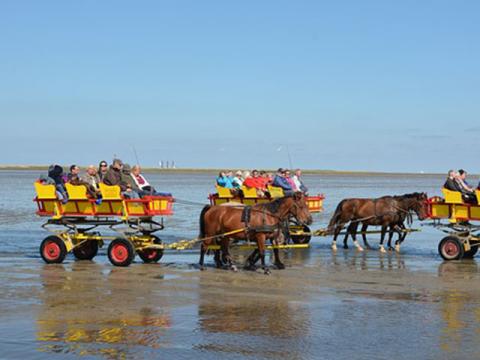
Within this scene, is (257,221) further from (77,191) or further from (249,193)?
(249,193)

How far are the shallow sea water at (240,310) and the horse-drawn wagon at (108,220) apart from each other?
41cm

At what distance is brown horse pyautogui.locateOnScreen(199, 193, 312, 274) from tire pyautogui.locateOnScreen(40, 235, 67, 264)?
3082 mm

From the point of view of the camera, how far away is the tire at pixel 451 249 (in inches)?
751

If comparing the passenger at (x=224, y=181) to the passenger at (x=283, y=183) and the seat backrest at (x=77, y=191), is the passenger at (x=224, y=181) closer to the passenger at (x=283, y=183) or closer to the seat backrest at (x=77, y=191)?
the passenger at (x=283, y=183)

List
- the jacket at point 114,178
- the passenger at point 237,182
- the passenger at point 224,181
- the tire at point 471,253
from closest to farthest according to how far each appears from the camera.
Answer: the jacket at point 114,178, the tire at point 471,253, the passenger at point 224,181, the passenger at point 237,182

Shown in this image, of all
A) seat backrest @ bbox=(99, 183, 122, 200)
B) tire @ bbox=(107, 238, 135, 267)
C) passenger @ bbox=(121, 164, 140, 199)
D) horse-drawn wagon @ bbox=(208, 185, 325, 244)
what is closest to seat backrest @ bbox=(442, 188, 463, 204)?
horse-drawn wagon @ bbox=(208, 185, 325, 244)

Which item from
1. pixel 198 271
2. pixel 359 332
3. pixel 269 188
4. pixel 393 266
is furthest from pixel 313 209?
pixel 359 332

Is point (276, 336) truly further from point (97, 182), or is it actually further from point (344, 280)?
point (97, 182)

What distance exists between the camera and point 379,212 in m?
22.1

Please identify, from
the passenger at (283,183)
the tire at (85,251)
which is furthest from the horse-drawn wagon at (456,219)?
the tire at (85,251)

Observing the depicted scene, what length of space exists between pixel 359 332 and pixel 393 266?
7.54 meters

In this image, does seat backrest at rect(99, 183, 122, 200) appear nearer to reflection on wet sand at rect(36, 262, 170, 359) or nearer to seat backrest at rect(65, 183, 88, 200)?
seat backrest at rect(65, 183, 88, 200)

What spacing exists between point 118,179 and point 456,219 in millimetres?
7756

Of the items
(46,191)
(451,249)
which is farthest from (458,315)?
(46,191)
